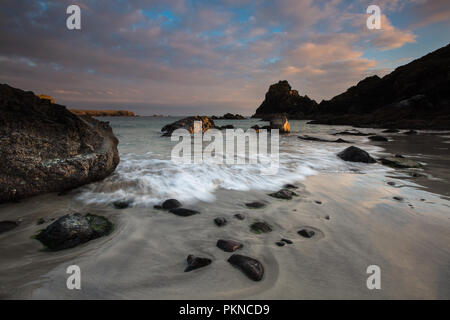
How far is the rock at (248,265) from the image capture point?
1510mm

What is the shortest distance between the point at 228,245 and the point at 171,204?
1.23 meters

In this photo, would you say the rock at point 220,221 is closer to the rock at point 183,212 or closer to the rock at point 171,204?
the rock at point 183,212

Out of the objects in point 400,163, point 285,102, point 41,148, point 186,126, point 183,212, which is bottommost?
point 183,212

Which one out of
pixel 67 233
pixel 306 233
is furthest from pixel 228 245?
pixel 67 233

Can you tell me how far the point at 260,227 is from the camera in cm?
224

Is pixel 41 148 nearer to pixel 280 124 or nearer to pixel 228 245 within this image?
pixel 228 245

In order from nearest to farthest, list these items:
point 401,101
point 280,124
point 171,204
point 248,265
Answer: point 248,265, point 171,204, point 280,124, point 401,101

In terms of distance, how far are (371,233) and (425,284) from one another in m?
0.75

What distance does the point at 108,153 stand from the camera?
3748 mm

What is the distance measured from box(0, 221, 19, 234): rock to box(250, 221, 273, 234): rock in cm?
260

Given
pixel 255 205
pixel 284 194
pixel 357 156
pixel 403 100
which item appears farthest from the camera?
pixel 403 100

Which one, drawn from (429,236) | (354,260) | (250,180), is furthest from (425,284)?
(250,180)
